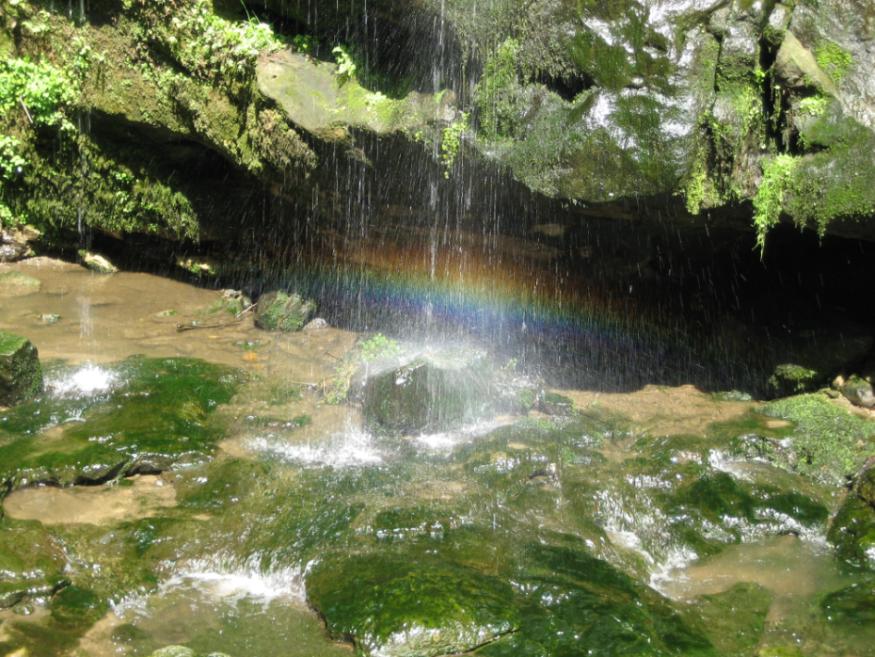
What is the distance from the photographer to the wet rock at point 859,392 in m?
7.89

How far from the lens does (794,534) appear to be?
21.1 feet

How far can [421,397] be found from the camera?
7.56 m

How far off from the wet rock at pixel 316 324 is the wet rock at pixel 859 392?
578 cm

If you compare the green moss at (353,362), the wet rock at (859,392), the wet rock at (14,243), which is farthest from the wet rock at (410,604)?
the wet rock at (14,243)

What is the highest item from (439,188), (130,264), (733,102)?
(733,102)

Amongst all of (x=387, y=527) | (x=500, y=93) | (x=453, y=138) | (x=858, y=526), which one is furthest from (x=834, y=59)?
(x=387, y=527)

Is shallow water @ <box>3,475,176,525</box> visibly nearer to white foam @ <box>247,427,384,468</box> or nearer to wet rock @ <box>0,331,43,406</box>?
white foam @ <box>247,427,384,468</box>

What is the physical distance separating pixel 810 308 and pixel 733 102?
10.5ft

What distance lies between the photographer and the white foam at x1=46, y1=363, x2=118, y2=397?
7.49 metres

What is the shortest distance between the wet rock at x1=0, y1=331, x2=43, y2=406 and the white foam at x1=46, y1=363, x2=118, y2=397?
0.66 feet

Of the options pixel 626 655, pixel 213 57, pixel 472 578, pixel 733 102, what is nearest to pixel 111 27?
pixel 213 57

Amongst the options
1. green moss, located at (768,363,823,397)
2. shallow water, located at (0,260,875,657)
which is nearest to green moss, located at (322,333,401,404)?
shallow water, located at (0,260,875,657)

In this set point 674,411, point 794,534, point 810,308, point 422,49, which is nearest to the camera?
point 794,534

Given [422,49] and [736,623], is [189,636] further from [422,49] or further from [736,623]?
[422,49]
